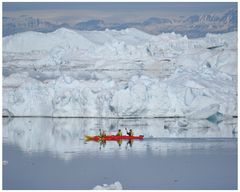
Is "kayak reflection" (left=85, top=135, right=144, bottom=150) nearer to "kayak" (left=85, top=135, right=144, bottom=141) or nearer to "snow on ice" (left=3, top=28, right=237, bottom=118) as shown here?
"kayak" (left=85, top=135, right=144, bottom=141)

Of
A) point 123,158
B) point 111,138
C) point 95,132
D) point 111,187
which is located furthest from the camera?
point 95,132

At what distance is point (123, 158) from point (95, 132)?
368 cm

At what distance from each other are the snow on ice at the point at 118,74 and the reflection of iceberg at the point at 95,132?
332mm

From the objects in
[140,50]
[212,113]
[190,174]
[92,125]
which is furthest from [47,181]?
[140,50]

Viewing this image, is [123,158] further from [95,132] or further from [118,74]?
[118,74]

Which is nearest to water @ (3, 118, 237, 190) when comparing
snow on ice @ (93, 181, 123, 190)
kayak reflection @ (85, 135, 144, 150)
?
kayak reflection @ (85, 135, 144, 150)

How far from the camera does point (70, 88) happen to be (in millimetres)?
18250

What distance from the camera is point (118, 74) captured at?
67.5 feet

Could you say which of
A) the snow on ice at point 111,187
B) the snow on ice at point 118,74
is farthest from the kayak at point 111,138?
the snow on ice at point 111,187

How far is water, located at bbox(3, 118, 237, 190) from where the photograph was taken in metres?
10.2

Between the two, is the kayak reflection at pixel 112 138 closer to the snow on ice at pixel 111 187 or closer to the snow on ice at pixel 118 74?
the snow on ice at pixel 118 74

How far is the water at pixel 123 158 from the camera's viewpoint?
402 inches

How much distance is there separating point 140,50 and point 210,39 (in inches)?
79.5

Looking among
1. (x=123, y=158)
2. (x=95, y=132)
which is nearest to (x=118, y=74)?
(x=95, y=132)
